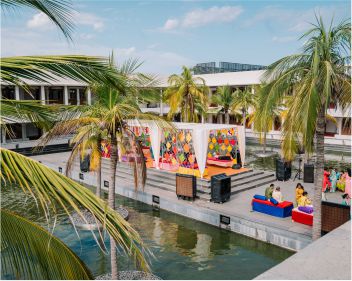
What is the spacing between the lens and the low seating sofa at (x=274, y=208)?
13703 millimetres

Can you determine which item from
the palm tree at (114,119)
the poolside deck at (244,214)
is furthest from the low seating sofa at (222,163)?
the palm tree at (114,119)

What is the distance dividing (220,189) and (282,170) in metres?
6.09

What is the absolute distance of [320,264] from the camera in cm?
736

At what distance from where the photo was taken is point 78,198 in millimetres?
2701

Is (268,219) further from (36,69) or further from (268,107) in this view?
(36,69)

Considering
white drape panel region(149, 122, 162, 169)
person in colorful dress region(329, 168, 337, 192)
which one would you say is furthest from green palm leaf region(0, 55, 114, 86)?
white drape panel region(149, 122, 162, 169)

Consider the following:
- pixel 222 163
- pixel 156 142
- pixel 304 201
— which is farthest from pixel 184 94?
pixel 304 201

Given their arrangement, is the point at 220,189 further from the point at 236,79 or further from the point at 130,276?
the point at 236,79

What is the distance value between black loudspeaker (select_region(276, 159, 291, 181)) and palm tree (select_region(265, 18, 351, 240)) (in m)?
9.31

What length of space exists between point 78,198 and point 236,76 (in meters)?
44.0

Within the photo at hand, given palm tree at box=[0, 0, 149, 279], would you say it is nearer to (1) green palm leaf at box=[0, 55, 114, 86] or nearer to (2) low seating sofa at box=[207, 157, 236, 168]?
(1) green palm leaf at box=[0, 55, 114, 86]

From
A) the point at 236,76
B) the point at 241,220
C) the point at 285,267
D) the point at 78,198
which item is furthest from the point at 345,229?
the point at 236,76

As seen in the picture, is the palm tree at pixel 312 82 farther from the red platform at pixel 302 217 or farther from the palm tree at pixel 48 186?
the palm tree at pixel 48 186

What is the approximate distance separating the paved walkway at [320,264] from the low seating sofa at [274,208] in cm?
473
